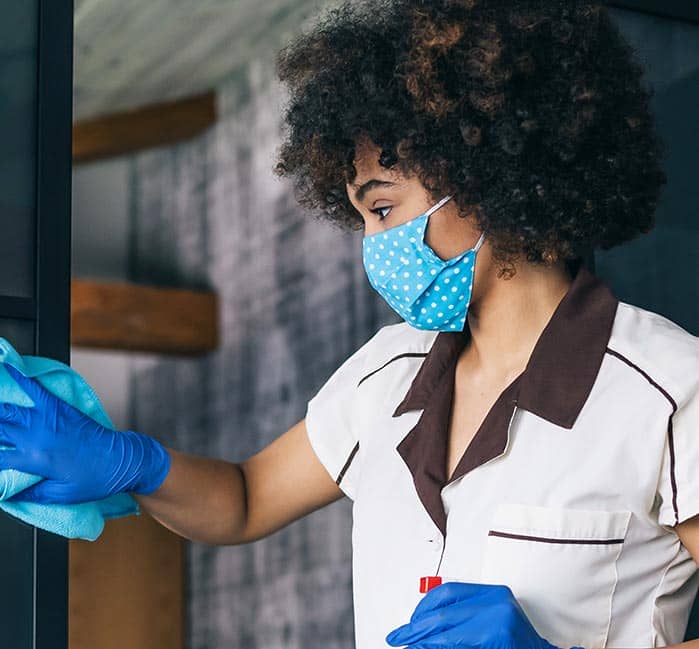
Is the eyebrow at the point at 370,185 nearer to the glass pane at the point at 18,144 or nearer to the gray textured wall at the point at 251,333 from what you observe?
the glass pane at the point at 18,144

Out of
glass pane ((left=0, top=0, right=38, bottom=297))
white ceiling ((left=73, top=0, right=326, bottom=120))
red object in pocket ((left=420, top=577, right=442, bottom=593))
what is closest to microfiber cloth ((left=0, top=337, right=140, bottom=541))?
glass pane ((left=0, top=0, right=38, bottom=297))

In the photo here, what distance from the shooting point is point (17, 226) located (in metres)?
1.69

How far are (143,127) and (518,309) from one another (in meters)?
4.12

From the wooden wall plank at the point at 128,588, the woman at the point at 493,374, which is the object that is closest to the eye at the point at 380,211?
→ the woman at the point at 493,374

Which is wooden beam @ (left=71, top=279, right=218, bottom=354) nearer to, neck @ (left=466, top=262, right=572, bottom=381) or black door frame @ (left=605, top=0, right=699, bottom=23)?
black door frame @ (left=605, top=0, right=699, bottom=23)

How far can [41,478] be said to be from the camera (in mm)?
1514

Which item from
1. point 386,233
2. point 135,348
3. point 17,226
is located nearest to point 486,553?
point 386,233

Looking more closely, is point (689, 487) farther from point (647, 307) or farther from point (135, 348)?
point (135, 348)

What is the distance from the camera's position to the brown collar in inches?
58.9

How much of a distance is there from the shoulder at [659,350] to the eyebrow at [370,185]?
13.5 inches

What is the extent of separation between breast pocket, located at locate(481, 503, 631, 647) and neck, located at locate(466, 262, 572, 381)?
24cm

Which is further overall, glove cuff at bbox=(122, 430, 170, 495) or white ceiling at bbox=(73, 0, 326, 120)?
white ceiling at bbox=(73, 0, 326, 120)

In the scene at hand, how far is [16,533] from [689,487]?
88 centimetres

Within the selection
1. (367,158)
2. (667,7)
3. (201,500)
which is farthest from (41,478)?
(667,7)
